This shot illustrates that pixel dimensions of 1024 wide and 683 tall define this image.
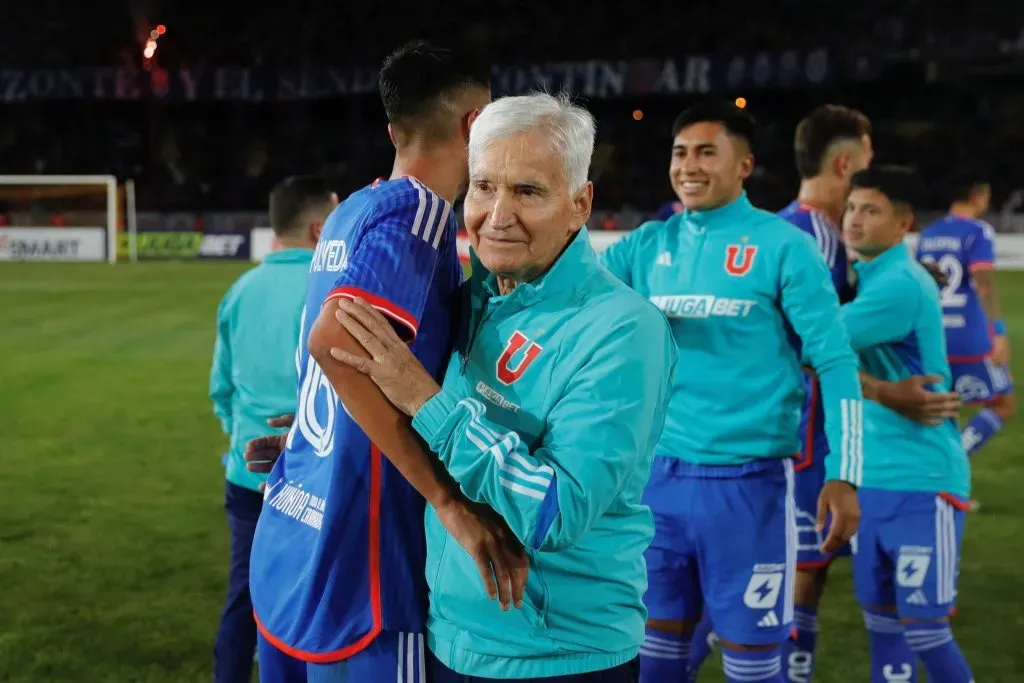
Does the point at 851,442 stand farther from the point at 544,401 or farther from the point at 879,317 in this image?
the point at 544,401

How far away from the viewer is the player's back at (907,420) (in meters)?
3.84

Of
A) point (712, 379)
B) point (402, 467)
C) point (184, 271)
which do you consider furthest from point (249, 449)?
point (184, 271)

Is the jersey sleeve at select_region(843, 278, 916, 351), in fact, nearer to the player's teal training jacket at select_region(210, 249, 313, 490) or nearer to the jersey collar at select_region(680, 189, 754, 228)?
the jersey collar at select_region(680, 189, 754, 228)

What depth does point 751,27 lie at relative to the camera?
3322 centimetres

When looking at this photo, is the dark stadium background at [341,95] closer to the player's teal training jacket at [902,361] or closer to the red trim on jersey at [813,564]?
the red trim on jersey at [813,564]

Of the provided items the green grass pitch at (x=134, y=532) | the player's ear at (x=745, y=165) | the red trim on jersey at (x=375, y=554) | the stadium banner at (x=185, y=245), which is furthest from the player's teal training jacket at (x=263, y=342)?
the stadium banner at (x=185, y=245)

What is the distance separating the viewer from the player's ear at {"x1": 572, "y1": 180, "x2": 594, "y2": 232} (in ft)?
6.89

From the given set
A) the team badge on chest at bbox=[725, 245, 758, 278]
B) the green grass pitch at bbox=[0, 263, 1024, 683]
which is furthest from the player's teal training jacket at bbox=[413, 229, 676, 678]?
the green grass pitch at bbox=[0, 263, 1024, 683]

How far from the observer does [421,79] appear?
239 centimetres

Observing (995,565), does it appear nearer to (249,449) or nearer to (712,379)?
(712,379)

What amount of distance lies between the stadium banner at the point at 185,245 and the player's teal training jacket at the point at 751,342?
2453 centimetres

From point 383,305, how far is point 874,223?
2528 mm

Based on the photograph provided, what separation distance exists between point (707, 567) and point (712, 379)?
588 mm

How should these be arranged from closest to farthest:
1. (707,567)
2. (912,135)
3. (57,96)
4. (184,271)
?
(707,567)
(184,271)
(912,135)
(57,96)
